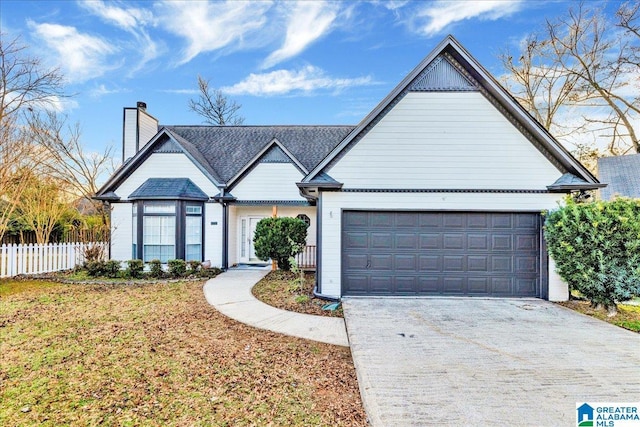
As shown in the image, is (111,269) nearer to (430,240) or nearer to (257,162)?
(257,162)

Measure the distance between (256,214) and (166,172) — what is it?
4.24 meters

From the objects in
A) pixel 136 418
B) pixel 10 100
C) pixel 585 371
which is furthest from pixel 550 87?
pixel 10 100

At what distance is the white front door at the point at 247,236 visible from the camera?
14984 mm

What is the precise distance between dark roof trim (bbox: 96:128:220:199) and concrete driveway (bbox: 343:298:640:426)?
384 inches

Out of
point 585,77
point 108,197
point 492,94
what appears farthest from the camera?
point 585,77

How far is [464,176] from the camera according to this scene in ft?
28.6

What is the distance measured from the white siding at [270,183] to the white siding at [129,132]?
5742mm

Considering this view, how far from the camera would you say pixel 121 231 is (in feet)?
44.8

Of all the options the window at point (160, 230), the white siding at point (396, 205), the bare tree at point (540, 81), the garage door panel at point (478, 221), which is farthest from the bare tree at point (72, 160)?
the bare tree at point (540, 81)

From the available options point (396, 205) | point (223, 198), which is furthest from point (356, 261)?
point (223, 198)

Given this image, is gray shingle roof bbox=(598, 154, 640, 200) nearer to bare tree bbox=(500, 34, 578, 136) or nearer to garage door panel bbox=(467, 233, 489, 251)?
bare tree bbox=(500, 34, 578, 136)

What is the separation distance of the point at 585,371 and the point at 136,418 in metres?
5.81

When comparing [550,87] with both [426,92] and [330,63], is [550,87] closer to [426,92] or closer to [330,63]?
[330,63]

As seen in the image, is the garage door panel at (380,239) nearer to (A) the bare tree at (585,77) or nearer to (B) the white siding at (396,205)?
(B) the white siding at (396,205)
